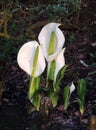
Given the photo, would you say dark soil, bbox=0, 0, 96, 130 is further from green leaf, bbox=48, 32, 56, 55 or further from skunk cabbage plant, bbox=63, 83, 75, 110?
green leaf, bbox=48, 32, 56, 55

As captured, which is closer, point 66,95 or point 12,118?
point 66,95

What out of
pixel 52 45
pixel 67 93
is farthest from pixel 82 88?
pixel 52 45

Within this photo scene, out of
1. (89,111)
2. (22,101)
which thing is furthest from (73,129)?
(22,101)

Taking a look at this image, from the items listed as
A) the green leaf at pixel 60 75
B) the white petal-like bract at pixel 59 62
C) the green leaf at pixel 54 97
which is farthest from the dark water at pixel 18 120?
the white petal-like bract at pixel 59 62

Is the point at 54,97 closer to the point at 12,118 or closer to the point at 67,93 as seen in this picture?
the point at 67,93

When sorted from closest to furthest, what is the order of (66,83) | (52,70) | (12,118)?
(52,70) → (12,118) → (66,83)

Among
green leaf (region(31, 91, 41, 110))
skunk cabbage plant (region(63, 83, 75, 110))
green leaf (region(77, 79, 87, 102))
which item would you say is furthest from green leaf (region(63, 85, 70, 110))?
green leaf (region(31, 91, 41, 110))

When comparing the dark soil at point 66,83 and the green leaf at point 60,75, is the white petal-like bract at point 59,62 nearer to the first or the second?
the green leaf at point 60,75

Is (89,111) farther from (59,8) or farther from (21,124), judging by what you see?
(59,8)
